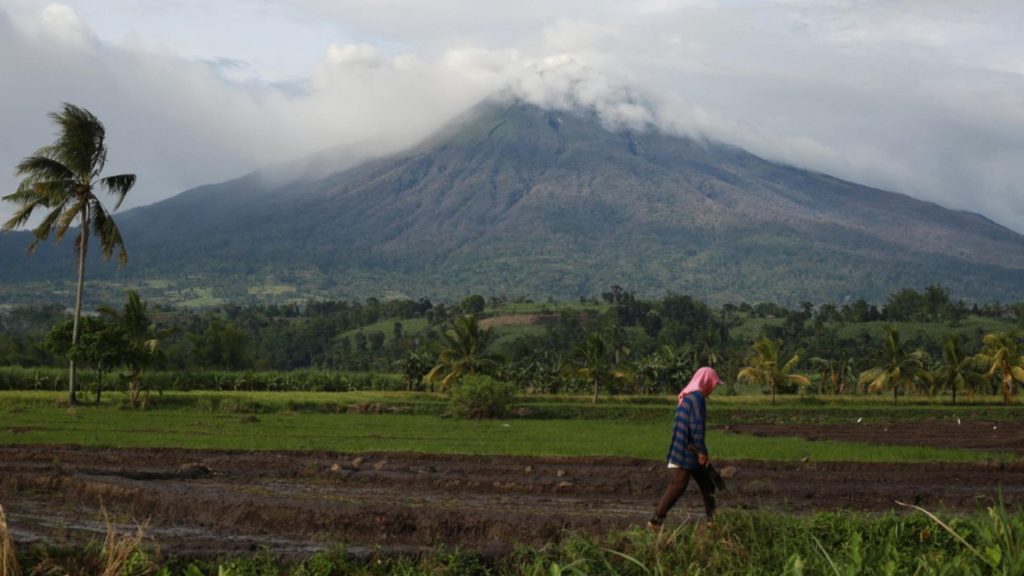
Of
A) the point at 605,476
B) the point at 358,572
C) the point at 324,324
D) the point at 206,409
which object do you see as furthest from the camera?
the point at 324,324

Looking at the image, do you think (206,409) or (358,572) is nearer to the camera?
(358,572)

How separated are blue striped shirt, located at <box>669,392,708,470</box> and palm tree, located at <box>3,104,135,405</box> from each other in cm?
2537

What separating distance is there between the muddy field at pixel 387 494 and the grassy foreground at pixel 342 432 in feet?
5.77

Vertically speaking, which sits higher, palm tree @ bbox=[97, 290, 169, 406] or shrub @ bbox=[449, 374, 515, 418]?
palm tree @ bbox=[97, 290, 169, 406]

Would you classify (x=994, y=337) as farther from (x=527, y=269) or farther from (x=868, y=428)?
(x=527, y=269)

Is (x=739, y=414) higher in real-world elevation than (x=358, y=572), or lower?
lower

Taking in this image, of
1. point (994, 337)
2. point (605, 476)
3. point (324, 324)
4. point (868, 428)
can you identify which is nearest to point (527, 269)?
point (324, 324)

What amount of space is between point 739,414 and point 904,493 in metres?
25.2

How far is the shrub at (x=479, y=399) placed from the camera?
35.0 meters

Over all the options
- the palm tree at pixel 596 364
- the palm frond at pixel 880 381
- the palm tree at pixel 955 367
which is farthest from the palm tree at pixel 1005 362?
the palm tree at pixel 596 364

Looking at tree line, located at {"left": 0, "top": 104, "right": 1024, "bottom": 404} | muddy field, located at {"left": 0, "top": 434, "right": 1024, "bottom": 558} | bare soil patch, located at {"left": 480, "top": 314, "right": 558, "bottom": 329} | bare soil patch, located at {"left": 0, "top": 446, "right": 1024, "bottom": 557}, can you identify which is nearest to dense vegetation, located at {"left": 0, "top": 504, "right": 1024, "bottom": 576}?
bare soil patch, located at {"left": 0, "top": 446, "right": 1024, "bottom": 557}

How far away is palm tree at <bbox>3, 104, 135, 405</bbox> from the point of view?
31744 millimetres

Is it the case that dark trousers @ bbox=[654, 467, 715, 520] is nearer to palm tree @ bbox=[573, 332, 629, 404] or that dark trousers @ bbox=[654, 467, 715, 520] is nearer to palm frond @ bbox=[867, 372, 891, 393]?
palm tree @ bbox=[573, 332, 629, 404]

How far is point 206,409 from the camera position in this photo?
110ft
